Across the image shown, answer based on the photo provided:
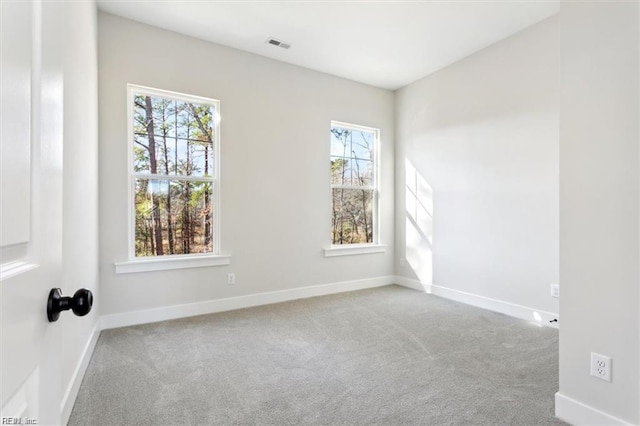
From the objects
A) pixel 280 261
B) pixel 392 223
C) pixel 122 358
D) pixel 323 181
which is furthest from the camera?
pixel 392 223

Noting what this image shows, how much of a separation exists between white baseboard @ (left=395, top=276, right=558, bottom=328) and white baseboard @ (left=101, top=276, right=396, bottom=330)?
0.61 m

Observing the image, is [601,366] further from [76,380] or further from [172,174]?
[172,174]

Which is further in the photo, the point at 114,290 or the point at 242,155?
the point at 242,155

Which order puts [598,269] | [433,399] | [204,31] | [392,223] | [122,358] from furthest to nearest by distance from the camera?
[392,223], [204,31], [122,358], [433,399], [598,269]

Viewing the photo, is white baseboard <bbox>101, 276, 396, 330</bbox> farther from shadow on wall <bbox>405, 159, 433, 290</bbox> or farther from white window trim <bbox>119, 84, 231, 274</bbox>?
shadow on wall <bbox>405, 159, 433, 290</bbox>

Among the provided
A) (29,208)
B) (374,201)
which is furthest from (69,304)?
(374,201)

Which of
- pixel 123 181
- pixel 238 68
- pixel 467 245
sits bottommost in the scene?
pixel 467 245

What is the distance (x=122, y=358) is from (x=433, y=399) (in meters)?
2.21

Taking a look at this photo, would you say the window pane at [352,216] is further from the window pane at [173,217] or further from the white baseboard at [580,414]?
the white baseboard at [580,414]

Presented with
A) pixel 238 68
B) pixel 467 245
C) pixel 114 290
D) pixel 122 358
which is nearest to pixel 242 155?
pixel 238 68

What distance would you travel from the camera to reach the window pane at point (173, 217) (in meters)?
3.32

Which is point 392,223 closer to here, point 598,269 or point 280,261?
point 280,261

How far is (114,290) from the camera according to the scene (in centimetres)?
309

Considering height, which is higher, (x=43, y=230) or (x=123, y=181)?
(x=123, y=181)
